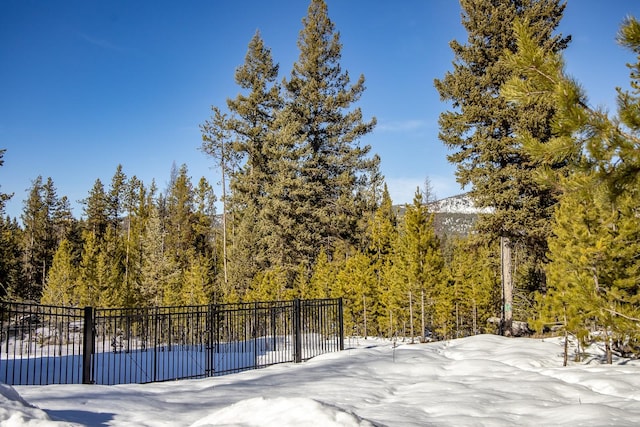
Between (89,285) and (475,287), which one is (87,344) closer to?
(89,285)

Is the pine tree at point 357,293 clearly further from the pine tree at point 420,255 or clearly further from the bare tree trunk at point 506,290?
the bare tree trunk at point 506,290

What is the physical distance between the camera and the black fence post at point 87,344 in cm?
870

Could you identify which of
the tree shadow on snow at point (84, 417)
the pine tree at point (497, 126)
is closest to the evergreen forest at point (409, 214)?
the pine tree at point (497, 126)

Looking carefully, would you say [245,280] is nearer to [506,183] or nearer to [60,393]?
[506,183]

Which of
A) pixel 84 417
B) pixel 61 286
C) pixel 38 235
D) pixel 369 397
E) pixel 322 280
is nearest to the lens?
pixel 84 417

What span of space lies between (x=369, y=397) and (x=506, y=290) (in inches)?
503

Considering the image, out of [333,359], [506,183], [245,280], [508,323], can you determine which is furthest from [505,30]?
[245,280]

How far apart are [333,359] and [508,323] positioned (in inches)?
401

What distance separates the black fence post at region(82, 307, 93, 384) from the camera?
342 inches

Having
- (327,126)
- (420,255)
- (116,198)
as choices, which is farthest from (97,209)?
(420,255)

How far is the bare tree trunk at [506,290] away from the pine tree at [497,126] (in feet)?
0.14

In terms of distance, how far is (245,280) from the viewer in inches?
1315

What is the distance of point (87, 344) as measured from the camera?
8836mm

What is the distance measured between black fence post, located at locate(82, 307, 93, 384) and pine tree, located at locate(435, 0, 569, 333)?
47.2 ft
